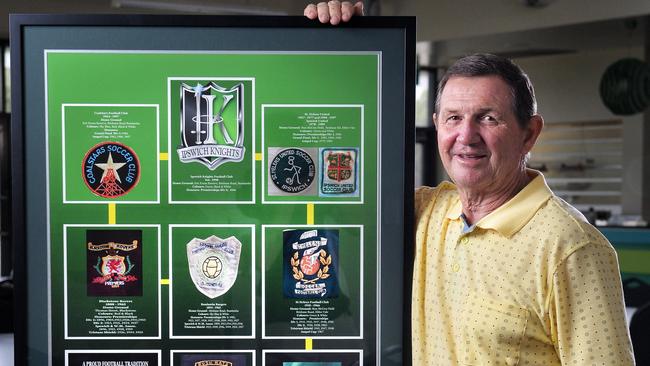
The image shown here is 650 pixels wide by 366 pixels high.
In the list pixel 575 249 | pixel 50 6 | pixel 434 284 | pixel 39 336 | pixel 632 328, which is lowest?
pixel 632 328

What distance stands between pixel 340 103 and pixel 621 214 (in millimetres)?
8933

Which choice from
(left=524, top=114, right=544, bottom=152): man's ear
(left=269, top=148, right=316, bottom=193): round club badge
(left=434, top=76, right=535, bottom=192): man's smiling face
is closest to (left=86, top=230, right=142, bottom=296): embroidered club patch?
(left=269, top=148, right=316, bottom=193): round club badge

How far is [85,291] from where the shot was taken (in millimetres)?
1594

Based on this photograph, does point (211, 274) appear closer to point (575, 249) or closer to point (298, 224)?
point (298, 224)

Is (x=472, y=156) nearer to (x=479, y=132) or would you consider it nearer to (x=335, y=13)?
(x=479, y=132)

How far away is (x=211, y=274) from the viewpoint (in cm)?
159

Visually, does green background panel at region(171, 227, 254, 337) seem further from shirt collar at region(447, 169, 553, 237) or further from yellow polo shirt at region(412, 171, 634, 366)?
shirt collar at region(447, 169, 553, 237)

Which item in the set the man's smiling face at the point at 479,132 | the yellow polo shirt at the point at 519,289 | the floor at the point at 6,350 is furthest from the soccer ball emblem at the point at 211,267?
the floor at the point at 6,350

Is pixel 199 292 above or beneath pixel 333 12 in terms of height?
beneath

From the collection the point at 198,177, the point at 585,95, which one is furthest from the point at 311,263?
the point at 585,95

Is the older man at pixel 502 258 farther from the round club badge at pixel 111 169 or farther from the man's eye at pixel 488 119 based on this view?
the round club badge at pixel 111 169

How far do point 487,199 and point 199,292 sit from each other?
2.40 ft

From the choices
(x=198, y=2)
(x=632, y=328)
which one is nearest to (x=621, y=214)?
(x=198, y=2)

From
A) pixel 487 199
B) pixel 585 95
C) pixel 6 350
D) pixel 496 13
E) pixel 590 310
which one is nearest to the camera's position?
pixel 590 310
